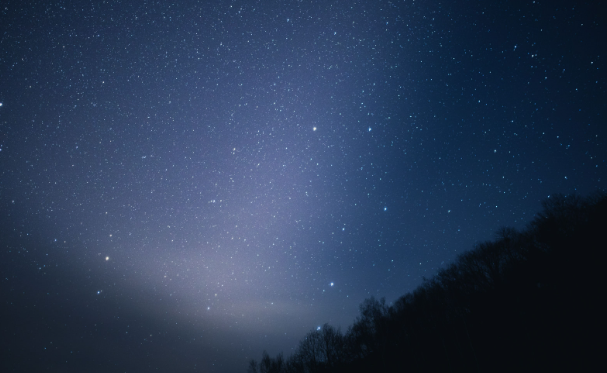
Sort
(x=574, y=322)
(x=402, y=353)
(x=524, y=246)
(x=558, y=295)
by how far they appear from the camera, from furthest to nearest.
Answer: (x=402, y=353) → (x=524, y=246) → (x=558, y=295) → (x=574, y=322)

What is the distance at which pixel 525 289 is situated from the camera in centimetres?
2248

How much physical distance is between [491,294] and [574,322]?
1322cm

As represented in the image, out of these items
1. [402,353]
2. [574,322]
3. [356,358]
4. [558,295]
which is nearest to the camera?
[574,322]

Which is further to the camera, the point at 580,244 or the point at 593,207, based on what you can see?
the point at 593,207

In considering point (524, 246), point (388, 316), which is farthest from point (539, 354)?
point (388, 316)

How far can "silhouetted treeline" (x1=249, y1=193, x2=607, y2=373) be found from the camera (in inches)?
581

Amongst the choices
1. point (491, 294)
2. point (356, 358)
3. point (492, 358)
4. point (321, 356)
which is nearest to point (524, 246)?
point (491, 294)

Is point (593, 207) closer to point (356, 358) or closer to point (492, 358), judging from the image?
point (492, 358)

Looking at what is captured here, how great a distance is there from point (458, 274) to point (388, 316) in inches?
710

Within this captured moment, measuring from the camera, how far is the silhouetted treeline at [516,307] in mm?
14750

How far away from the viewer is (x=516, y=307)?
2133 cm

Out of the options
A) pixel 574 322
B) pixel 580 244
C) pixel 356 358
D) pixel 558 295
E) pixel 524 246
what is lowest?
pixel 356 358

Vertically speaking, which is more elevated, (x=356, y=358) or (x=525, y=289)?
(x=525, y=289)

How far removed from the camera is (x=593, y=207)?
22109 mm
